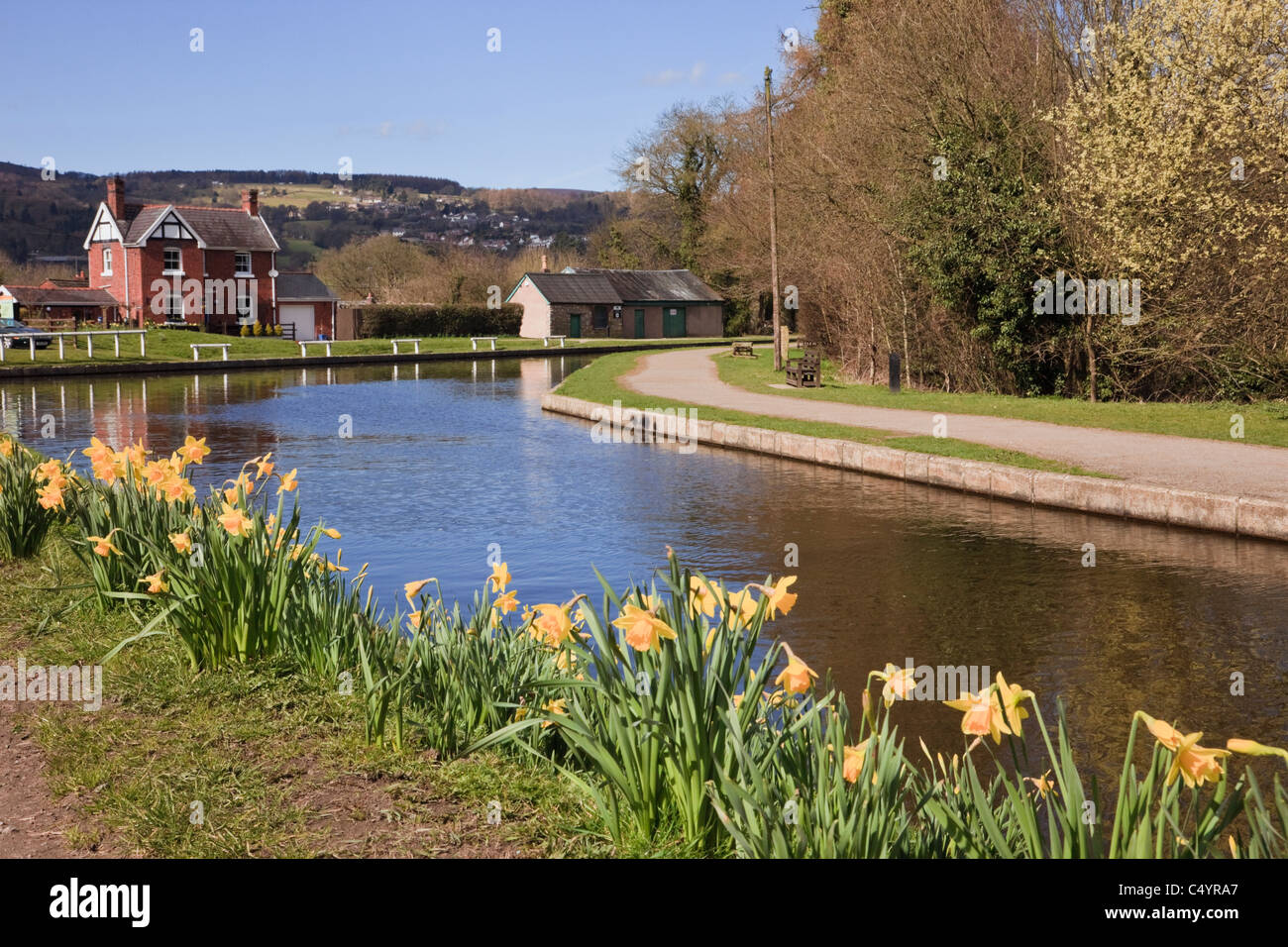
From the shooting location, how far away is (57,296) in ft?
230

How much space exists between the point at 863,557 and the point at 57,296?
69090mm

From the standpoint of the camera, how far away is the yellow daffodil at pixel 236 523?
625 centimetres

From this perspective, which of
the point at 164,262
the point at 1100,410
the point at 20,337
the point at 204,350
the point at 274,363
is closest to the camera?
the point at 1100,410

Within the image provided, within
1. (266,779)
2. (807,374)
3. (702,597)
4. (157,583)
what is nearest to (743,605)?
(702,597)

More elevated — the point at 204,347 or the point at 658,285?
the point at 658,285

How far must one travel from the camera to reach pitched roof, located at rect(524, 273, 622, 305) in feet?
258

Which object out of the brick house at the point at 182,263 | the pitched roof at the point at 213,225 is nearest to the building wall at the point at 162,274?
the brick house at the point at 182,263

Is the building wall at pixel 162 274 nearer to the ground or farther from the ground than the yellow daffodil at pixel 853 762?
farther from the ground

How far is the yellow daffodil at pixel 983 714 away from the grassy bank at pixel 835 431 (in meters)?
10.8

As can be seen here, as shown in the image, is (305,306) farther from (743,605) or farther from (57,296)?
(743,605)

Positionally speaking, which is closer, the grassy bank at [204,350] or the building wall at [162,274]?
the grassy bank at [204,350]

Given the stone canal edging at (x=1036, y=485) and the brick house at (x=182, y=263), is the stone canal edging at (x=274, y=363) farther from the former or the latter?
the stone canal edging at (x=1036, y=485)

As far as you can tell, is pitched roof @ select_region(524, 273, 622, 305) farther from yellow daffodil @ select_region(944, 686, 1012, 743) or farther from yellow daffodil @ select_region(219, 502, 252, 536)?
yellow daffodil @ select_region(944, 686, 1012, 743)

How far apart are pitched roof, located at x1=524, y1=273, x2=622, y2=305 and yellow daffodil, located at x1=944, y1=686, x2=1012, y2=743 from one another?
75.1m
